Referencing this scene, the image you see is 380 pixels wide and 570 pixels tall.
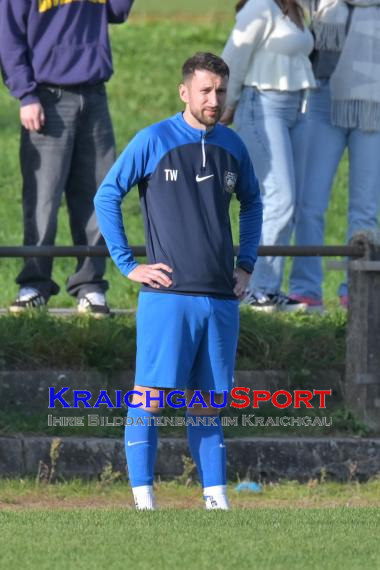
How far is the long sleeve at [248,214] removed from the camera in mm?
7844

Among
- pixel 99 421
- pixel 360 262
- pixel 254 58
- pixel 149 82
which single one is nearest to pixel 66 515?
pixel 99 421

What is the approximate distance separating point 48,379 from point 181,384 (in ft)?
7.75

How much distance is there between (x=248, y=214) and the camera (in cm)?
800

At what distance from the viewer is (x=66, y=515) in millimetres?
7277

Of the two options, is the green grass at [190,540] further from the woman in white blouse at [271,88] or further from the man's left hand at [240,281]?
the woman in white blouse at [271,88]

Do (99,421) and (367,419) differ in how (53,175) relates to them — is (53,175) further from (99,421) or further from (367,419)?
(367,419)

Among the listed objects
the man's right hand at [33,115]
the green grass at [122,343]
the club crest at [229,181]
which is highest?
the man's right hand at [33,115]

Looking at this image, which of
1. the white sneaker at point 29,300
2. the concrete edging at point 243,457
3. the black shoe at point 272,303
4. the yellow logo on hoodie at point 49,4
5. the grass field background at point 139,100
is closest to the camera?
the concrete edging at point 243,457

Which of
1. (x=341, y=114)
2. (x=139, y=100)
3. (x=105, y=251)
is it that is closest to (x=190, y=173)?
(x=105, y=251)

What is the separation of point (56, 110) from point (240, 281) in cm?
289

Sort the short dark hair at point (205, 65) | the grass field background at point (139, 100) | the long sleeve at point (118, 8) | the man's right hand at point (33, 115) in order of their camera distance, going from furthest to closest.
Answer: the grass field background at point (139, 100) < the long sleeve at point (118, 8) < the man's right hand at point (33, 115) < the short dark hair at point (205, 65)

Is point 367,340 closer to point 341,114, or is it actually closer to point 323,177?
point 323,177

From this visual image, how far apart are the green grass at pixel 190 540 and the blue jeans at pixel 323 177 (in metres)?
3.76

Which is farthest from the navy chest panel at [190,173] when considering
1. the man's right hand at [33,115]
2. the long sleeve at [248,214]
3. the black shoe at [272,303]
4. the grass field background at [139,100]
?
the grass field background at [139,100]
